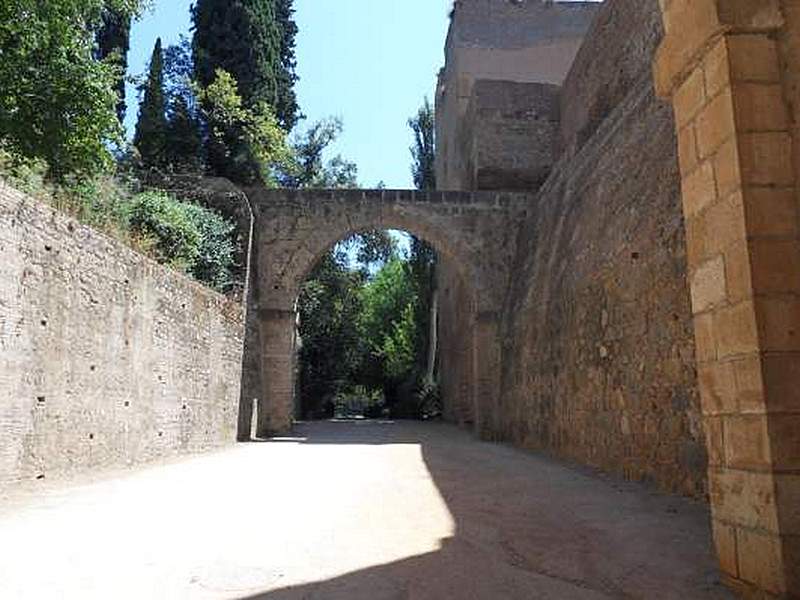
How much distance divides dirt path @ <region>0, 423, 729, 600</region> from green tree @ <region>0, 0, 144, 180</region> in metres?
5.44

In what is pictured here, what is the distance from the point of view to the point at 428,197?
54.5 feet

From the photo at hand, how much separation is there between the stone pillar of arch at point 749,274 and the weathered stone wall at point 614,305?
293 centimetres

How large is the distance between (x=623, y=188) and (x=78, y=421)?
22.9 ft

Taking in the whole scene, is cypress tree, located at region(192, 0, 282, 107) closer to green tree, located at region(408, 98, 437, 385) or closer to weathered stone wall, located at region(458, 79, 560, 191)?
weathered stone wall, located at region(458, 79, 560, 191)

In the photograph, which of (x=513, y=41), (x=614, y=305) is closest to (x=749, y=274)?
(x=614, y=305)

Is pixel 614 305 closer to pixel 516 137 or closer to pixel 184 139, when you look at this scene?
pixel 516 137

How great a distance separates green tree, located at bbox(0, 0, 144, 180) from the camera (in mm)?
10531

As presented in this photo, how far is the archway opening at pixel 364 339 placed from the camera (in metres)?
28.1

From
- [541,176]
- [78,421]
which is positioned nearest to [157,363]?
[78,421]

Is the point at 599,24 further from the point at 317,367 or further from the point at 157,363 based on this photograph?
the point at 317,367

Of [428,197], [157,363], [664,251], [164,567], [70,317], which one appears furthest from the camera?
[428,197]

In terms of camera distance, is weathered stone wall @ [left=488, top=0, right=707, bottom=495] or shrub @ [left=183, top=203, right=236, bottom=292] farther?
shrub @ [left=183, top=203, right=236, bottom=292]

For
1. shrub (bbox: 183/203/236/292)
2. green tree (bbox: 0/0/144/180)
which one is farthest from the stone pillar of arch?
shrub (bbox: 183/203/236/292)

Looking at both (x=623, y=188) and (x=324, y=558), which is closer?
(x=324, y=558)
